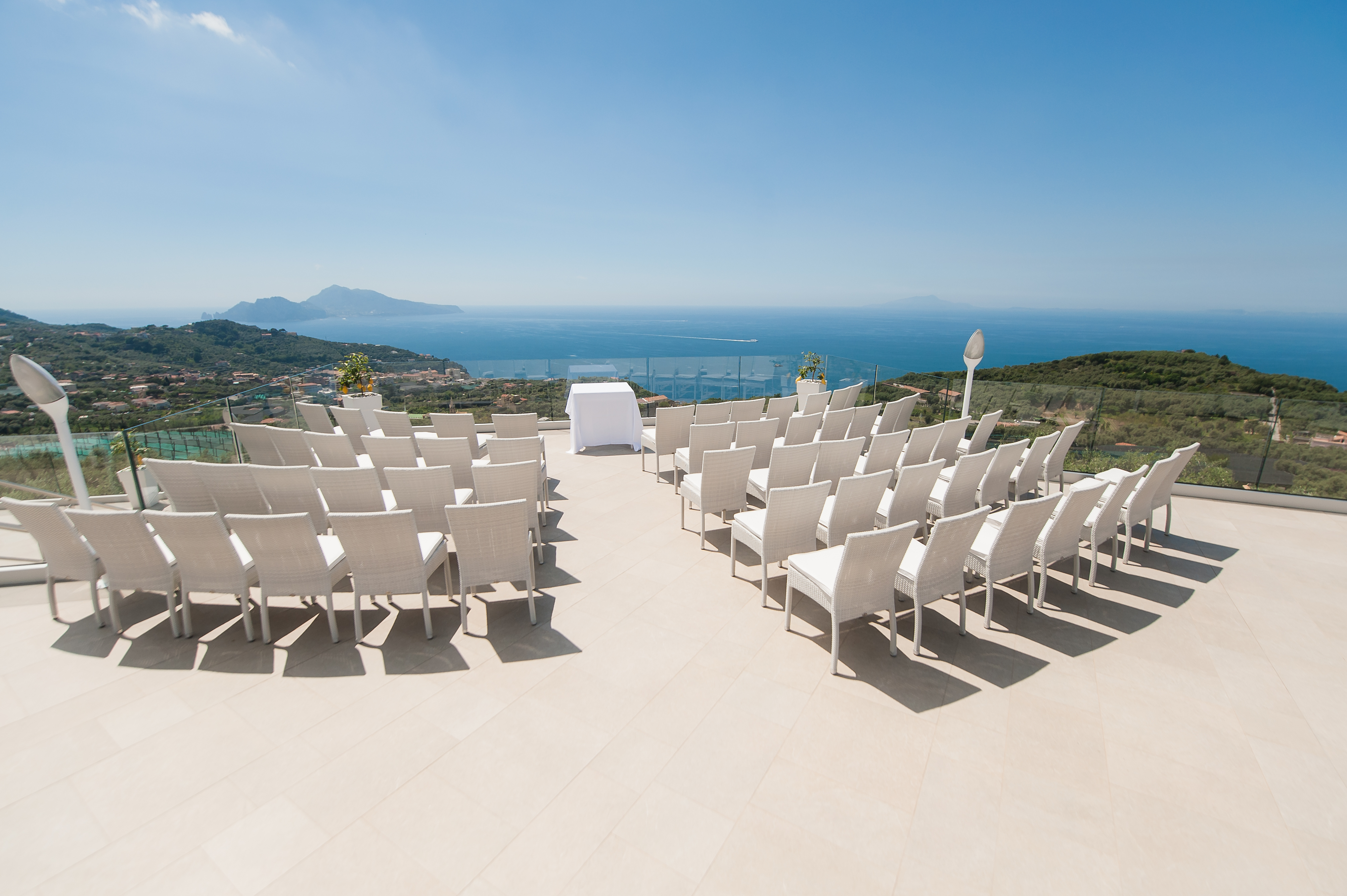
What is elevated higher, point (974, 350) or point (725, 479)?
point (974, 350)

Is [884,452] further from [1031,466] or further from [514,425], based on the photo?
[514,425]

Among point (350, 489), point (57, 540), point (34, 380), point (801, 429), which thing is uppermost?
point (34, 380)

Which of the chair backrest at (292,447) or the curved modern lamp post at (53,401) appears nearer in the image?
the curved modern lamp post at (53,401)

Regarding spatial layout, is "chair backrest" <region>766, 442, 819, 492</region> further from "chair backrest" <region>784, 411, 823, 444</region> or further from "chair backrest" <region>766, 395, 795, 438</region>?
"chair backrest" <region>766, 395, 795, 438</region>

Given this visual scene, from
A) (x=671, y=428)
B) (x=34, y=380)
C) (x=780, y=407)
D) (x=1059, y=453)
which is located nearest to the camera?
(x=34, y=380)

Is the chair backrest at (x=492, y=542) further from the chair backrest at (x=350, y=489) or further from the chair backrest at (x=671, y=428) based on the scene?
the chair backrest at (x=671, y=428)

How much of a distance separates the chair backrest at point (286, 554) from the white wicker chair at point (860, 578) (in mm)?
2769

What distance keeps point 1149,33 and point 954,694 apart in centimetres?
1309

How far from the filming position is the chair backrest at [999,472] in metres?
4.34

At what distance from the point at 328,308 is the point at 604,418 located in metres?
152

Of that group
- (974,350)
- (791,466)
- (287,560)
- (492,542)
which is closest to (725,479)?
(791,466)

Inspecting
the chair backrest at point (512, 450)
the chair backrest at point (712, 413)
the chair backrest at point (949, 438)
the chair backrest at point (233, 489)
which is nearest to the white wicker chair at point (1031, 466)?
the chair backrest at point (949, 438)

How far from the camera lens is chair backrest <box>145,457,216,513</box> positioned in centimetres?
364

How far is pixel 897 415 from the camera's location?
6520 millimetres
